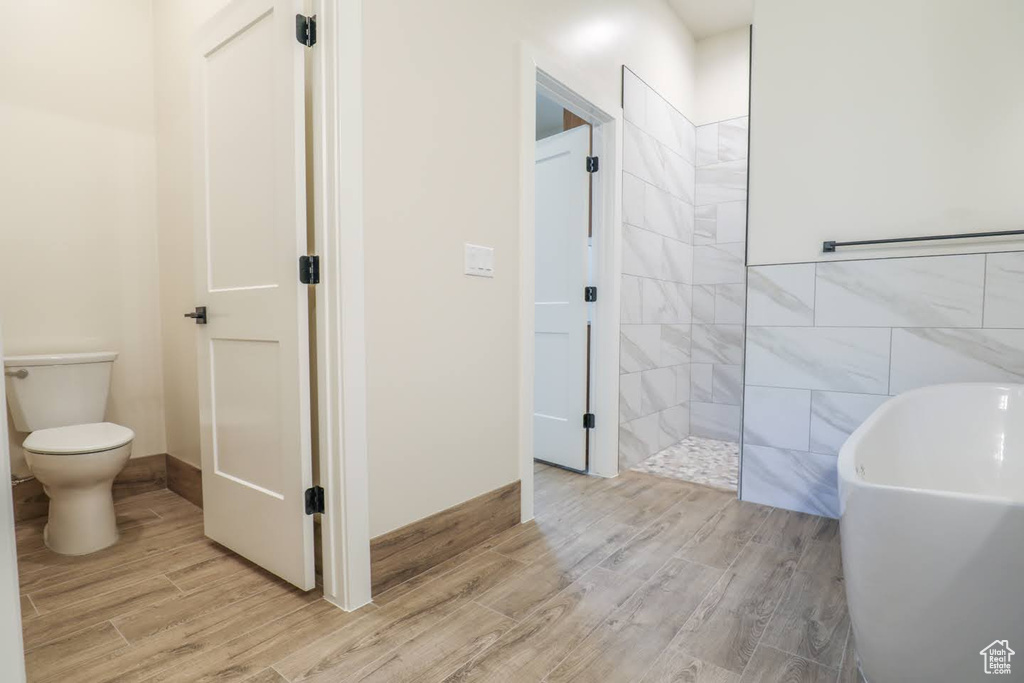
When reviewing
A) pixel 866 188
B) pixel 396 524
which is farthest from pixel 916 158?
pixel 396 524

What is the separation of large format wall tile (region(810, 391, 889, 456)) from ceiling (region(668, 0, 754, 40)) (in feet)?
8.01

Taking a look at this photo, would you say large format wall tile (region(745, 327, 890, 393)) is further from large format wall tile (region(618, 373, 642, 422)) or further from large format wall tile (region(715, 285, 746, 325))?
large format wall tile (region(715, 285, 746, 325))

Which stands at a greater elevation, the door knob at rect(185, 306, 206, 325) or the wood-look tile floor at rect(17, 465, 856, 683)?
the door knob at rect(185, 306, 206, 325)

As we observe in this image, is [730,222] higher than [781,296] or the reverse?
higher

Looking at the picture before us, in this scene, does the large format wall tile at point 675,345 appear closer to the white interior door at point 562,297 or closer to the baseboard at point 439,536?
the white interior door at point 562,297

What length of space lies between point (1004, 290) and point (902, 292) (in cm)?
30

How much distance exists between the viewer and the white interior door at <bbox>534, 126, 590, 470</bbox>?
2756 millimetres

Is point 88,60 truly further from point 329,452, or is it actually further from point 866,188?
point 866,188

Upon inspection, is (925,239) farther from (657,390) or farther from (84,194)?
(84,194)

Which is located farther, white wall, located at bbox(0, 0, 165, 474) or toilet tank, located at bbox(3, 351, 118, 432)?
white wall, located at bbox(0, 0, 165, 474)

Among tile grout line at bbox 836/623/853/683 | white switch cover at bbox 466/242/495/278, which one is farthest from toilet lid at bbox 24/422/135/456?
tile grout line at bbox 836/623/853/683

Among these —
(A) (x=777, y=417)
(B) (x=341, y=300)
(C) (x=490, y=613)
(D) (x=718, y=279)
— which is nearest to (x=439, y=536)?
(C) (x=490, y=613)

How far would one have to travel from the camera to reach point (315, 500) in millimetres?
1560

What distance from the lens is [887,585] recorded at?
94 centimetres
